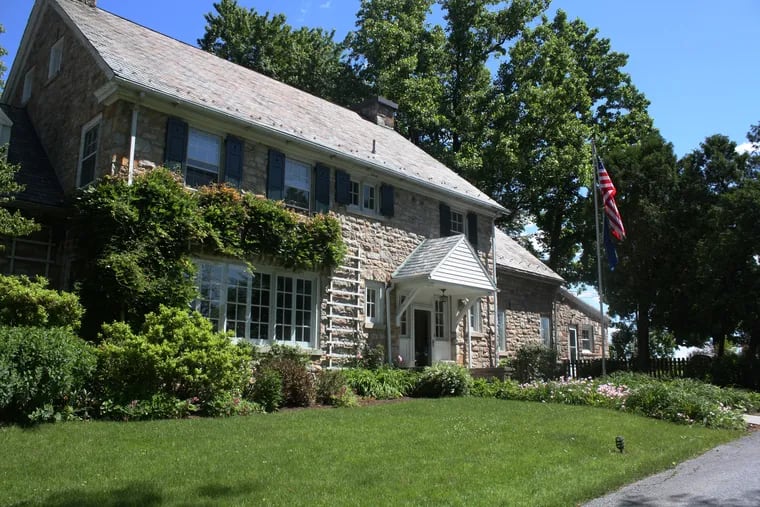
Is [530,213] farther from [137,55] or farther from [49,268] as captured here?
[49,268]

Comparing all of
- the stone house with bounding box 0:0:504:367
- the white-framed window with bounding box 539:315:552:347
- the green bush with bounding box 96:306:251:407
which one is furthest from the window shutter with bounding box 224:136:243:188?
the white-framed window with bounding box 539:315:552:347

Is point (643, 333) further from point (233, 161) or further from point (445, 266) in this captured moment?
point (233, 161)

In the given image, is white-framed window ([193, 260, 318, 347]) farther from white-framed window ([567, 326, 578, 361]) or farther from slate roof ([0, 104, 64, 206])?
white-framed window ([567, 326, 578, 361])

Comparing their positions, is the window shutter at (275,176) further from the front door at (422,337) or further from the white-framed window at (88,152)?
the front door at (422,337)

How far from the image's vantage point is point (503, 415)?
10.7 metres

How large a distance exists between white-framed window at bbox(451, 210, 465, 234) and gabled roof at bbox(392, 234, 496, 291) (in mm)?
1849

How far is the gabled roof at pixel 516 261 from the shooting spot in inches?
886

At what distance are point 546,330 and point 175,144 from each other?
55.9 ft

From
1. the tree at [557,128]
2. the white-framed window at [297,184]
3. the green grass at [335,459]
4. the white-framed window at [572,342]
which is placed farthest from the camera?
the tree at [557,128]

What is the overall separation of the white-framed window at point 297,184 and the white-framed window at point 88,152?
13.7ft

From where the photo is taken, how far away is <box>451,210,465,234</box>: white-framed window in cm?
1980

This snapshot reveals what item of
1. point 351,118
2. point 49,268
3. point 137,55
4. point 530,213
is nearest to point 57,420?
point 49,268

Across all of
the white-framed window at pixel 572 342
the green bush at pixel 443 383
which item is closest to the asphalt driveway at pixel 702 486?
the green bush at pixel 443 383

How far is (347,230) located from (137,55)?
21.1 ft
